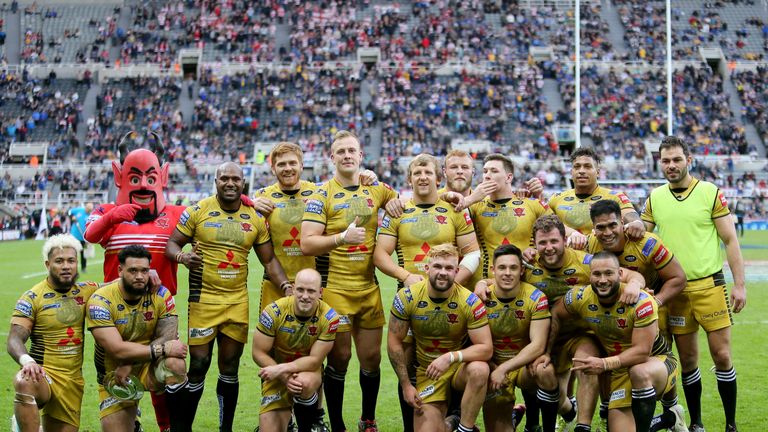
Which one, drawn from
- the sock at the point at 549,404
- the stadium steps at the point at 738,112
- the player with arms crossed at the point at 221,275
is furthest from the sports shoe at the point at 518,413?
the stadium steps at the point at 738,112

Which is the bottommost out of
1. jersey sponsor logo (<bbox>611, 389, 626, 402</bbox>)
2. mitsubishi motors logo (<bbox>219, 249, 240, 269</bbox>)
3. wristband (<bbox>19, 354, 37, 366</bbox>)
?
jersey sponsor logo (<bbox>611, 389, 626, 402</bbox>)

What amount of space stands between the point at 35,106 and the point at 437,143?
1923 centimetres

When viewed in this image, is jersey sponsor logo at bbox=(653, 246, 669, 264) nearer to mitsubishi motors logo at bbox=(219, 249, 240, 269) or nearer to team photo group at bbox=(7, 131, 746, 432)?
team photo group at bbox=(7, 131, 746, 432)

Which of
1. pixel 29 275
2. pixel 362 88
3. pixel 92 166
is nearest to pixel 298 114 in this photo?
pixel 362 88

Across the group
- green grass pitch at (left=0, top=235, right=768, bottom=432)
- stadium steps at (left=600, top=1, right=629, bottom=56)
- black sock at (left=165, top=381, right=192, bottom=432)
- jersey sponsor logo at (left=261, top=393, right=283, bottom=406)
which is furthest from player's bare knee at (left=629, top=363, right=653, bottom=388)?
stadium steps at (left=600, top=1, right=629, bottom=56)

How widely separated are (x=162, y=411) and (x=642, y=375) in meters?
3.63

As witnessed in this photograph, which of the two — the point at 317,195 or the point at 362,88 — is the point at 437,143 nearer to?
the point at 362,88

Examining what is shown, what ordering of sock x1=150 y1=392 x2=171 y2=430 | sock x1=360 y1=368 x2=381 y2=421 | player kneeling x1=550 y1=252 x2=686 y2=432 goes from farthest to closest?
sock x1=360 y1=368 x2=381 y2=421
sock x1=150 y1=392 x2=171 y2=430
player kneeling x1=550 y1=252 x2=686 y2=432

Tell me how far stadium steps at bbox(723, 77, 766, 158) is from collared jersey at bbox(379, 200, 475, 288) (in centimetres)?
3636

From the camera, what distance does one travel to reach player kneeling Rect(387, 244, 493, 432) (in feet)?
20.7

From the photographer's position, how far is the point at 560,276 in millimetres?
6789

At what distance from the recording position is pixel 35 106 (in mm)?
42344

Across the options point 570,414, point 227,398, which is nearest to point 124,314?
point 227,398

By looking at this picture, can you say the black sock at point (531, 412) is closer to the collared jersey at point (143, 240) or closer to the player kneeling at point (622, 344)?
the player kneeling at point (622, 344)
